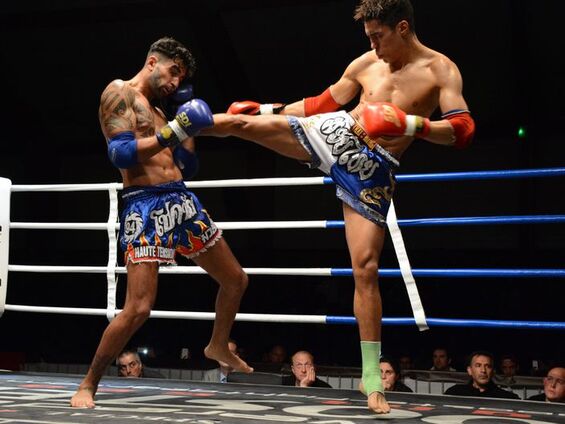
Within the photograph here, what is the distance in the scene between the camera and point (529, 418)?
2.45m

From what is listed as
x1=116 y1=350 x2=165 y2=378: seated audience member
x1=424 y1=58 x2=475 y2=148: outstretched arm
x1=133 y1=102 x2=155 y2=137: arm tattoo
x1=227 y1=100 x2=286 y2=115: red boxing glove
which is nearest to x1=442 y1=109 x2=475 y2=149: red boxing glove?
x1=424 y1=58 x2=475 y2=148: outstretched arm

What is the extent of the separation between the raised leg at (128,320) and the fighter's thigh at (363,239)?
2.05ft

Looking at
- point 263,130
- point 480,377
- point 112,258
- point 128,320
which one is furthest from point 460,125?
point 480,377

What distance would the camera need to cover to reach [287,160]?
341 inches

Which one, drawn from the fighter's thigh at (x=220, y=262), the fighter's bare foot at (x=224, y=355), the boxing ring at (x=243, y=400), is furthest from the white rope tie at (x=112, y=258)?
the fighter's thigh at (x=220, y=262)

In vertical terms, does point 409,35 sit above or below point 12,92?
below

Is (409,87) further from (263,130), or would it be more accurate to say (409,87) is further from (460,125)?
(263,130)

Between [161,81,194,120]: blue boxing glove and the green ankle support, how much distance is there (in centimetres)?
98

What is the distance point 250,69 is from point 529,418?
20.1ft

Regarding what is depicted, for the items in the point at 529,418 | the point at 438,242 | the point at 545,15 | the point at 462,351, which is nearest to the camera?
the point at 529,418

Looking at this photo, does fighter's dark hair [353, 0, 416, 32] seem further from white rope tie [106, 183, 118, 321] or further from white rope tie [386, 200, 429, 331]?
white rope tie [106, 183, 118, 321]

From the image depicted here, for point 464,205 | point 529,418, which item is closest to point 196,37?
point 464,205

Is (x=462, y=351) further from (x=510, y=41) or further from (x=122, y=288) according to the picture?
(x=122, y=288)

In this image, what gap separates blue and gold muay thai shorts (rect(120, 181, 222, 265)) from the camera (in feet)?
8.70
